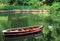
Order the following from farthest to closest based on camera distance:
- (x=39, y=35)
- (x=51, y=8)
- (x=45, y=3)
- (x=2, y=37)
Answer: (x=45, y=3) < (x=51, y=8) < (x=39, y=35) < (x=2, y=37)

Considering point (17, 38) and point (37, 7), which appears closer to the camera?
point (17, 38)

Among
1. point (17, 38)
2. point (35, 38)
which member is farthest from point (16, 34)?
point (35, 38)

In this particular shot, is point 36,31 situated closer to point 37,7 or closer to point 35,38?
point 35,38

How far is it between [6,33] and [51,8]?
24.1m

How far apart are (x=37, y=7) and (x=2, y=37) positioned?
25512mm

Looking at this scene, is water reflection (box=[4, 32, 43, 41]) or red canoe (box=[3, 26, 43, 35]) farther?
red canoe (box=[3, 26, 43, 35])

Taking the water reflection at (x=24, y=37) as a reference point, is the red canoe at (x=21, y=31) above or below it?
above

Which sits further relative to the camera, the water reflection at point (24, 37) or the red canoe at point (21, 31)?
the red canoe at point (21, 31)

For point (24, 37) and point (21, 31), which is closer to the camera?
point (24, 37)

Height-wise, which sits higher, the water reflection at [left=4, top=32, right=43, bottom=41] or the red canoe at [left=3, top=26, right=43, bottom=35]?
the red canoe at [left=3, top=26, right=43, bottom=35]

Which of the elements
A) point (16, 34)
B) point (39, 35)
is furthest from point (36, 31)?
point (16, 34)

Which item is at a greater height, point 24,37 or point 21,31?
point 21,31

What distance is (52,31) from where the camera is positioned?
21.8m

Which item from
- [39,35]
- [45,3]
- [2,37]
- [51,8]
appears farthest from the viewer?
[45,3]
